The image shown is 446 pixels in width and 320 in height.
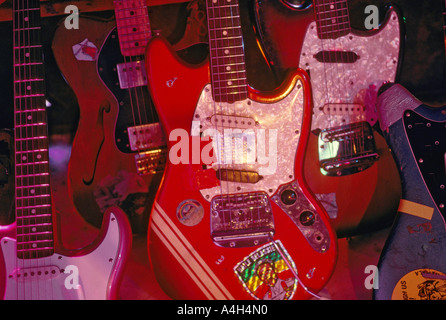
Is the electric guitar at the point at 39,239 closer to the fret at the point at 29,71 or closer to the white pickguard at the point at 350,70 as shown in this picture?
the fret at the point at 29,71

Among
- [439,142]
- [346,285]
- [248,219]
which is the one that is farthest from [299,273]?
[439,142]

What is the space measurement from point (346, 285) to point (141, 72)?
133 cm

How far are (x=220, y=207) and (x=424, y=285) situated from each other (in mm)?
830

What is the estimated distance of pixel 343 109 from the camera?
1661 millimetres

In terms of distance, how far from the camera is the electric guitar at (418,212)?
4.94 feet

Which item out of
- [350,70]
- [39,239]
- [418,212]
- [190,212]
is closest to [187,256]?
[190,212]

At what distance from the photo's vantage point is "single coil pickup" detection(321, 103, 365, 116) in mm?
1658

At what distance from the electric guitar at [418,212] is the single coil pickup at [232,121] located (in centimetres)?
57

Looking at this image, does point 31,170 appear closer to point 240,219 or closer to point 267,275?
point 240,219

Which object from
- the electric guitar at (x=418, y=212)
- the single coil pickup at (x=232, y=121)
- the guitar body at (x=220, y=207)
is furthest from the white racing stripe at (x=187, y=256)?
the electric guitar at (x=418, y=212)

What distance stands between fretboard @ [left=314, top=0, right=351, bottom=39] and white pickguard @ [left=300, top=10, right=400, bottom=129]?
0.02m

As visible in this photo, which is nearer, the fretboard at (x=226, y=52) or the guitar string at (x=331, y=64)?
the fretboard at (x=226, y=52)

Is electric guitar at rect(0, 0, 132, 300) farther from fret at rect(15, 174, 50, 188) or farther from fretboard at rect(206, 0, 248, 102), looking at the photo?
fretboard at rect(206, 0, 248, 102)
